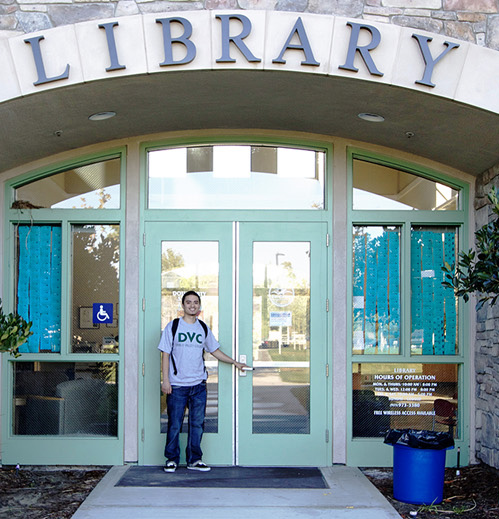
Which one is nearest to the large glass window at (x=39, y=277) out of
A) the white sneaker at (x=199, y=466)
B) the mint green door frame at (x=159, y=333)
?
the mint green door frame at (x=159, y=333)

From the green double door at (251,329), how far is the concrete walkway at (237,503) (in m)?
0.80

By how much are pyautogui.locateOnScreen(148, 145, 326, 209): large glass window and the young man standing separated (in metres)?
1.12

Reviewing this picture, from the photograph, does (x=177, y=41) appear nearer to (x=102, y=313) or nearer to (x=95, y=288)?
(x=95, y=288)

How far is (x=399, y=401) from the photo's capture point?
24.0ft

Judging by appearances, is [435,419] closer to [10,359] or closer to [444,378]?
[444,378]

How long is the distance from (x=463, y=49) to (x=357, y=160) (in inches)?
77.0

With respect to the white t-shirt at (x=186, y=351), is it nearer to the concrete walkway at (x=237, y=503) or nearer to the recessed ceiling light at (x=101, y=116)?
the concrete walkway at (x=237, y=503)

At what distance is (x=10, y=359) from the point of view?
7.26 metres

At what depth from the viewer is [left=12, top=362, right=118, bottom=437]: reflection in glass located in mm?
7289

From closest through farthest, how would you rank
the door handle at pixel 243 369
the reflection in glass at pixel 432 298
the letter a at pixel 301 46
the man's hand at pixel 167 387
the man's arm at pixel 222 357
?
the letter a at pixel 301 46
the man's hand at pixel 167 387
the man's arm at pixel 222 357
the door handle at pixel 243 369
the reflection in glass at pixel 432 298

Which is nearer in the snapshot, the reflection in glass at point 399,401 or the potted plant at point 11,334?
the potted plant at point 11,334

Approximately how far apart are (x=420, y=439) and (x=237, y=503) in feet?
5.33

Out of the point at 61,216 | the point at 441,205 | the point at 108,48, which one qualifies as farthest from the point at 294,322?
the point at 108,48

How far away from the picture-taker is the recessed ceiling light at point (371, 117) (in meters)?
6.47
